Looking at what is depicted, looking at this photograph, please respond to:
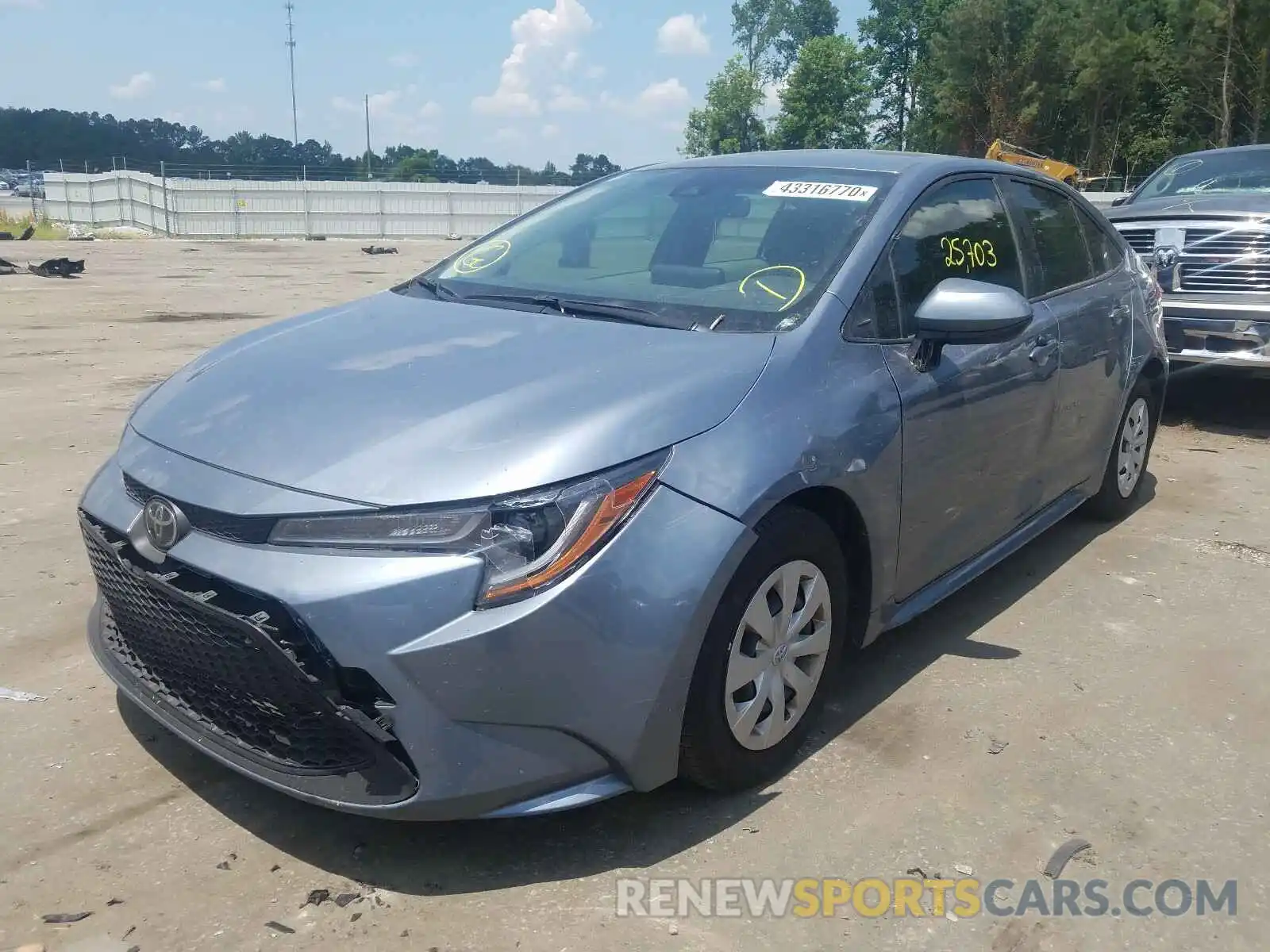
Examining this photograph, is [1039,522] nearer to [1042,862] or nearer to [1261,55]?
[1042,862]

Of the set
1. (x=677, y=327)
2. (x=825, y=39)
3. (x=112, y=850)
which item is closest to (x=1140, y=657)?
(x=677, y=327)

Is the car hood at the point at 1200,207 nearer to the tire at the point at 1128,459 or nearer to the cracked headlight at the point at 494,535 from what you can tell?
the tire at the point at 1128,459

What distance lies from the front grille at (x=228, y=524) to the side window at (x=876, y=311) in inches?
64.8

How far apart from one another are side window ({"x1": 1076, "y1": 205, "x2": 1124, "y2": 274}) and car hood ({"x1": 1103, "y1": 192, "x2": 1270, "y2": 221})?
2.09m

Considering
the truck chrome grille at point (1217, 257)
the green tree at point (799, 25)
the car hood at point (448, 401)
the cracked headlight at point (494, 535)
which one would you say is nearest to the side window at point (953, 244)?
the car hood at point (448, 401)

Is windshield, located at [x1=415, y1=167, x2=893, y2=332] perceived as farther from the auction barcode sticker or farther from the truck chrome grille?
the truck chrome grille

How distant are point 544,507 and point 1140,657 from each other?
2541 millimetres

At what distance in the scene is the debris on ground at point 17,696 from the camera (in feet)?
11.1

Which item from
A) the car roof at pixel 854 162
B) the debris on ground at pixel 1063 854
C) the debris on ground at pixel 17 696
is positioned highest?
the car roof at pixel 854 162

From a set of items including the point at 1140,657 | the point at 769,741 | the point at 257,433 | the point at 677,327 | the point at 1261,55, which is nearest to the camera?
the point at 257,433

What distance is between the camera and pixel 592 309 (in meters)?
3.29

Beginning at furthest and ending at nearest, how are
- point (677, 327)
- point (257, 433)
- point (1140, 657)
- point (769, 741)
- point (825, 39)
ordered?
1. point (825, 39)
2. point (1140, 657)
3. point (677, 327)
4. point (769, 741)
5. point (257, 433)

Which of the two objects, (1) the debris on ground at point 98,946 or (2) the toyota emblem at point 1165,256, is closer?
(1) the debris on ground at point 98,946

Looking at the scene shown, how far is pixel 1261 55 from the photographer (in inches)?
1373
